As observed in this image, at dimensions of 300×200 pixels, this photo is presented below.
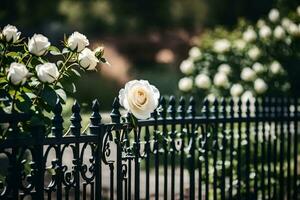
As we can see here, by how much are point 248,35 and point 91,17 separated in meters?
18.2

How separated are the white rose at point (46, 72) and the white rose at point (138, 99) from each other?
0.56 meters

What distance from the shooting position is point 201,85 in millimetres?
8508

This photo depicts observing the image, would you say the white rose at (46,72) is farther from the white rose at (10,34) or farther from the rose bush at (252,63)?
the rose bush at (252,63)

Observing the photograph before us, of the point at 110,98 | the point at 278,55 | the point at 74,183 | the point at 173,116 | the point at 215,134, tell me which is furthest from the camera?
the point at 110,98

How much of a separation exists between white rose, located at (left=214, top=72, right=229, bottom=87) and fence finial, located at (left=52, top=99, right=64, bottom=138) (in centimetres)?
532

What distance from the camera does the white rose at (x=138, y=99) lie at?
354 cm

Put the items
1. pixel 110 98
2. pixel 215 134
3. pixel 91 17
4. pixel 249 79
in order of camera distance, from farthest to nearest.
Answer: pixel 91 17 → pixel 110 98 → pixel 249 79 → pixel 215 134

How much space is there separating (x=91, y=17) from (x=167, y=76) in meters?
5.84

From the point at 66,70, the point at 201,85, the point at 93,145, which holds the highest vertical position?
the point at 201,85

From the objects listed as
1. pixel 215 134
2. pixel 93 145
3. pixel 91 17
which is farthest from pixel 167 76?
pixel 93 145

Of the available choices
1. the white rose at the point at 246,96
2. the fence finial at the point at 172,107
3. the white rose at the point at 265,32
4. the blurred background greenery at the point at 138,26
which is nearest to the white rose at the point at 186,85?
the white rose at the point at 246,96

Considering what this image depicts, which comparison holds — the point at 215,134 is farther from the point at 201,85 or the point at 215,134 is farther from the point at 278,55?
the point at 278,55

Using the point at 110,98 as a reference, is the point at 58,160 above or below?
below

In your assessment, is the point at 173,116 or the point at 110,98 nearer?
the point at 173,116
